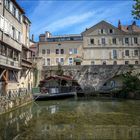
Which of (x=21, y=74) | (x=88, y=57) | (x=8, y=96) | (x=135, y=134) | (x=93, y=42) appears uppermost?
(x=93, y=42)

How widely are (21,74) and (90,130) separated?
61.8ft

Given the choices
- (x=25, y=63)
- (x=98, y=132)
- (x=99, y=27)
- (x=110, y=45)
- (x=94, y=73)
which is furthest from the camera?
(x=99, y=27)

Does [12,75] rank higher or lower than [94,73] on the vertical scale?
lower

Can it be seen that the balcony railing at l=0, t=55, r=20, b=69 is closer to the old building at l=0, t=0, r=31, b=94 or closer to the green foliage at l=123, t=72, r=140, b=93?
the old building at l=0, t=0, r=31, b=94

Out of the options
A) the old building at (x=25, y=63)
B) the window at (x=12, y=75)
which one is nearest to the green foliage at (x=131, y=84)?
the old building at (x=25, y=63)

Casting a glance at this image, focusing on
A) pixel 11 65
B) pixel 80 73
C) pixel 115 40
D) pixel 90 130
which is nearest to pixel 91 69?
pixel 80 73

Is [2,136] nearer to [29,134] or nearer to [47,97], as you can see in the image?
[29,134]

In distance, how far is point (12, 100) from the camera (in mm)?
18734

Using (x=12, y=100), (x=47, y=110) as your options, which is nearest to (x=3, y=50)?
(x=12, y=100)

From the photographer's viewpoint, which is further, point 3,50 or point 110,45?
point 110,45

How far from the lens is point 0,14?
19766 mm

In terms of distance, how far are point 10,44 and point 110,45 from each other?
2985 centimetres

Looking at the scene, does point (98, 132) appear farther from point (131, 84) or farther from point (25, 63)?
point (131, 84)

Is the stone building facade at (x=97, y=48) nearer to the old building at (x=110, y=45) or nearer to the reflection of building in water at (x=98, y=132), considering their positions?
the old building at (x=110, y=45)
